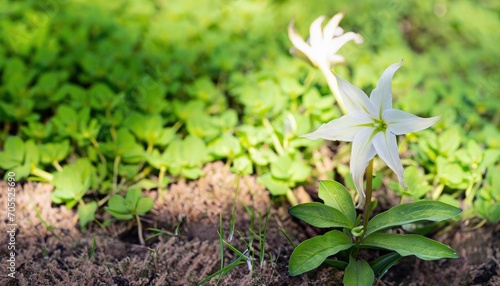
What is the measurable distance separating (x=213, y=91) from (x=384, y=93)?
1.07 m

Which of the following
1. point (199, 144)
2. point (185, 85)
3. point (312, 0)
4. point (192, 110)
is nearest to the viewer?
point (199, 144)

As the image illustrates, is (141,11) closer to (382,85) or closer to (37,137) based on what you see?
(37,137)

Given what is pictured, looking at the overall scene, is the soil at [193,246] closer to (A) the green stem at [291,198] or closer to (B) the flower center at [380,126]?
(A) the green stem at [291,198]

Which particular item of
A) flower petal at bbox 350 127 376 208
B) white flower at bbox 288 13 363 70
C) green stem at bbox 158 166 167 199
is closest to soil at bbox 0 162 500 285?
green stem at bbox 158 166 167 199

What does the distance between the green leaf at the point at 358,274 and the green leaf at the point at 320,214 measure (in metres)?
0.10

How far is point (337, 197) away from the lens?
5.05 ft

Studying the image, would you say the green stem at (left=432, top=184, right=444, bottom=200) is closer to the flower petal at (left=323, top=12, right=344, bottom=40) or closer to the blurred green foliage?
the blurred green foliage

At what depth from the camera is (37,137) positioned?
1990mm

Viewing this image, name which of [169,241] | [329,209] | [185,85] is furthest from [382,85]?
[185,85]

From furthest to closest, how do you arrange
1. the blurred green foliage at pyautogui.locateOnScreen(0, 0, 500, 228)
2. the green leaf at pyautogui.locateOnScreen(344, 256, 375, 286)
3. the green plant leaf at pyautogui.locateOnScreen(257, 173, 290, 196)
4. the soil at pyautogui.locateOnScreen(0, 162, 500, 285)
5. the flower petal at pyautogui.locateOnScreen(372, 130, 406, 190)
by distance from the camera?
the blurred green foliage at pyautogui.locateOnScreen(0, 0, 500, 228) < the green plant leaf at pyautogui.locateOnScreen(257, 173, 290, 196) < the soil at pyautogui.locateOnScreen(0, 162, 500, 285) < the green leaf at pyautogui.locateOnScreen(344, 256, 375, 286) < the flower petal at pyautogui.locateOnScreen(372, 130, 406, 190)

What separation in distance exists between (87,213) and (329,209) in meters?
0.78

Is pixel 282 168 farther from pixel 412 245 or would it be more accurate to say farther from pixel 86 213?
pixel 86 213

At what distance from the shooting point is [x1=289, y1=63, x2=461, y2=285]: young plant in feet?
4.46

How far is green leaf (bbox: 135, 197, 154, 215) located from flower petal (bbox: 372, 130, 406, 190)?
75 cm
